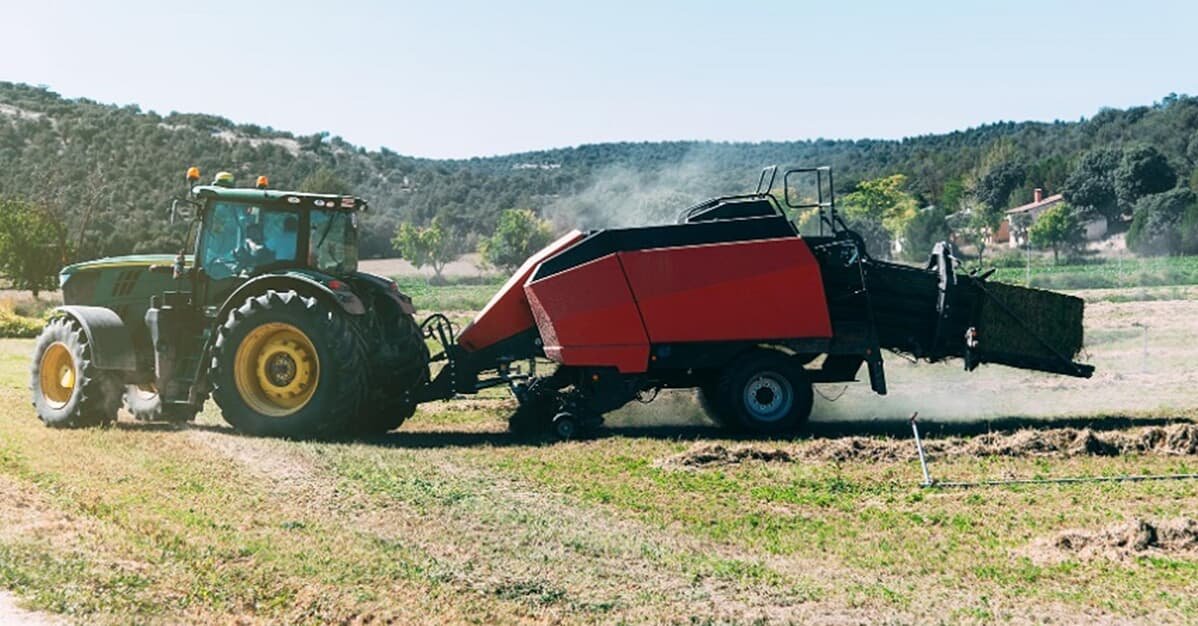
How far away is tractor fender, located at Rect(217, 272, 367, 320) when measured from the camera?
12.8 m

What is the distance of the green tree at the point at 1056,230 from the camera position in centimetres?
7656

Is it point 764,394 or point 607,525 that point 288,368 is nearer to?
point 764,394

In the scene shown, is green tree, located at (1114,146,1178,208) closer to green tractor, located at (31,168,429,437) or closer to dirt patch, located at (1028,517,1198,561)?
green tractor, located at (31,168,429,437)

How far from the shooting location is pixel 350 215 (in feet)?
47.6

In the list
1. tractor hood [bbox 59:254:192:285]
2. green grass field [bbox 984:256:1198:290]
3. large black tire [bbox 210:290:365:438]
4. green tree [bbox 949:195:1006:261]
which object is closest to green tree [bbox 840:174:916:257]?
green tree [bbox 949:195:1006:261]

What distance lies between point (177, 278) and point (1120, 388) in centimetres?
1318

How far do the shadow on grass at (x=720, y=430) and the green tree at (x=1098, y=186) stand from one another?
75.8 metres

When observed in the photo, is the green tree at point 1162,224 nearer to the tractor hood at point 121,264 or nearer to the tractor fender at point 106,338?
the tractor hood at point 121,264

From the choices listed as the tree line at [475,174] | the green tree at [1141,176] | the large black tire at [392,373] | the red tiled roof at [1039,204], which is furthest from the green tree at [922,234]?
the large black tire at [392,373]

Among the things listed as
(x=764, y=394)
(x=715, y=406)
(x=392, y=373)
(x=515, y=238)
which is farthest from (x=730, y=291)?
(x=515, y=238)

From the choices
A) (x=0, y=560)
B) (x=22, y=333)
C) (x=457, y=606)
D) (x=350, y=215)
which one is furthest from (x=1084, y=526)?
(x=22, y=333)

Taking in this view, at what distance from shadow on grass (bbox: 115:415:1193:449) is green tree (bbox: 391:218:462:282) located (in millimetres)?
58801

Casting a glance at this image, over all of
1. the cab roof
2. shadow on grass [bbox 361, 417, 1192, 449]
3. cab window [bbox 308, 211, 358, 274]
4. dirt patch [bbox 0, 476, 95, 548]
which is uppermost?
the cab roof

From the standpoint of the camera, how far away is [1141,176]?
82625 millimetres
